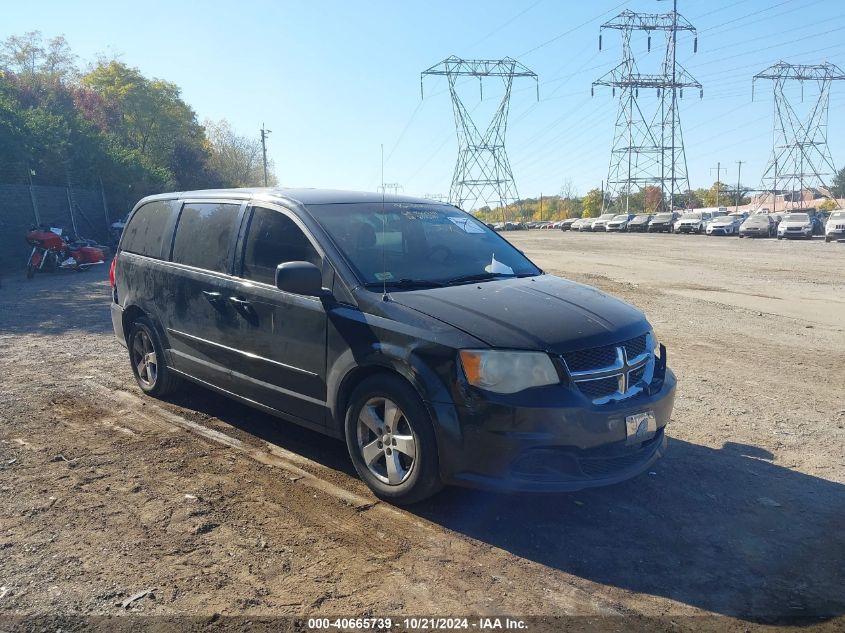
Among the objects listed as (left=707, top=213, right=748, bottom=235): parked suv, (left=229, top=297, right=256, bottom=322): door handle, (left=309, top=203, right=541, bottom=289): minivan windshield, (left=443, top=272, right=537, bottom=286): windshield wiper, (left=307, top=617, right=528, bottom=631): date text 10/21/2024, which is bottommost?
(left=307, top=617, right=528, bottom=631): date text 10/21/2024

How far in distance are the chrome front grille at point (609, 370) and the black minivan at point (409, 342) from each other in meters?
0.01

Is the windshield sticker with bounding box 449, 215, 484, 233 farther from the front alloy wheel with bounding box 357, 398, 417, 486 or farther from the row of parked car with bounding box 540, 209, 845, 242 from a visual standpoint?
the row of parked car with bounding box 540, 209, 845, 242

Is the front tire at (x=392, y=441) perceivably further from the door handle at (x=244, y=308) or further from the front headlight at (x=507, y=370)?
the door handle at (x=244, y=308)

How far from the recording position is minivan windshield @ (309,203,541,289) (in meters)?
4.59

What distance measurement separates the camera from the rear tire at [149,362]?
6.13 meters

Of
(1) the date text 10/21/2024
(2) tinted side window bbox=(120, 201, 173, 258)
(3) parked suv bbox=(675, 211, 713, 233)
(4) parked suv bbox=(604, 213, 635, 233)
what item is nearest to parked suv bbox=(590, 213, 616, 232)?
(4) parked suv bbox=(604, 213, 635, 233)

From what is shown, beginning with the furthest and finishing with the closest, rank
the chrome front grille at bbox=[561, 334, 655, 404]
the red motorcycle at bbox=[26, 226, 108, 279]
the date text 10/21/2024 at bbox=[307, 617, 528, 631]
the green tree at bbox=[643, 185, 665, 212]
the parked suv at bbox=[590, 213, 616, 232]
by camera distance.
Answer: the green tree at bbox=[643, 185, 665, 212]
the parked suv at bbox=[590, 213, 616, 232]
the red motorcycle at bbox=[26, 226, 108, 279]
the chrome front grille at bbox=[561, 334, 655, 404]
the date text 10/21/2024 at bbox=[307, 617, 528, 631]

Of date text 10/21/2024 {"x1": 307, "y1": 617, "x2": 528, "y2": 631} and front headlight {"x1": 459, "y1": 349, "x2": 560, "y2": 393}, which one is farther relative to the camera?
front headlight {"x1": 459, "y1": 349, "x2": 560, "y2": 393}

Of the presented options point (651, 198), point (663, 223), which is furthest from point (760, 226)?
point (651, 198)

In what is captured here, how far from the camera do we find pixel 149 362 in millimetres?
6340

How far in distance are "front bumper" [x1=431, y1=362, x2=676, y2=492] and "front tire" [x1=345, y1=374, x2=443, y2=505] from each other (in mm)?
115

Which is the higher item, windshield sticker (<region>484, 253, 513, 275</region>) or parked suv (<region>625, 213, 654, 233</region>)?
windshield sticker (<region>484, 253, 513, 275</region>)

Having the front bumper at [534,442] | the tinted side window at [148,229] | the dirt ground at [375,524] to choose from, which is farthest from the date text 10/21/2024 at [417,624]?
the tinted side window at [148,229]

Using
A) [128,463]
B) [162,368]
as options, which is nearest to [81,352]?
[162,368]
